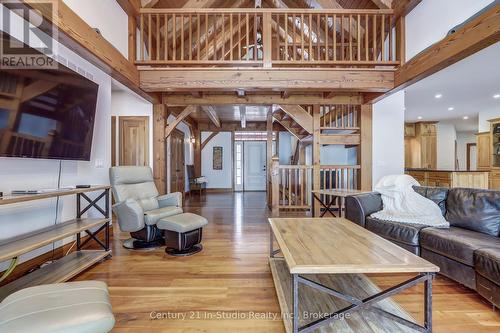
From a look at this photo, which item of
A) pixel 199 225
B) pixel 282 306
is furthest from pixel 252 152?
pixel 282 306

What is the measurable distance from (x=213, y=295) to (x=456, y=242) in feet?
6.68

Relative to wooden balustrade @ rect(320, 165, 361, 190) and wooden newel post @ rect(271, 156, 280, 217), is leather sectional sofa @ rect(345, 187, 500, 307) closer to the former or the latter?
wooden balustrade @ rect(320, 165, 361, 190)

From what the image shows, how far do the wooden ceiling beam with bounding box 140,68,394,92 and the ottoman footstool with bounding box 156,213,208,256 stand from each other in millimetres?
Answer: 1913

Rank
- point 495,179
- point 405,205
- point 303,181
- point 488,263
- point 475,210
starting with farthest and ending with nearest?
1. point 495,179
2. point 303,181
3. point 405,205
4. point 475,210
5. point 488,263

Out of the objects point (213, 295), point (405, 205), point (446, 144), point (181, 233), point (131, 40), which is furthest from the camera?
point (446, 144)

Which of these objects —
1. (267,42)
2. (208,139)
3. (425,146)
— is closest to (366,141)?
(267,42)

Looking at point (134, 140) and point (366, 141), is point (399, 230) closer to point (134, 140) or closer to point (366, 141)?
point (366, 141)

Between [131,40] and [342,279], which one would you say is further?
[131,40]

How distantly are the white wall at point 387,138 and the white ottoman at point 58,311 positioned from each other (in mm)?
4571

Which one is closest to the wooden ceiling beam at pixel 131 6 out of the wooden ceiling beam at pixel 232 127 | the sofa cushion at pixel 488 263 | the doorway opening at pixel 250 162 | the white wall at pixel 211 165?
the sofa cushion at pixel 488 263

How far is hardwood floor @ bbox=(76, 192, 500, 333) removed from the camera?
5.27ft

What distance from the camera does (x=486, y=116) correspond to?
5871mm

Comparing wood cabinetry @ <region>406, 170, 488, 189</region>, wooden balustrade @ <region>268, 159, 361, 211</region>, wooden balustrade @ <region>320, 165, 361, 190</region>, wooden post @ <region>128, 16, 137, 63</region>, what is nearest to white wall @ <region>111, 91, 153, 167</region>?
wooden post @ <region>128, 16, 137, 63</region>

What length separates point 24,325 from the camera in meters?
0.99
